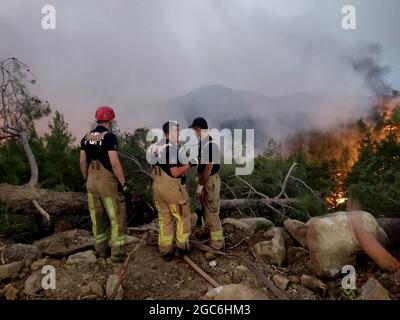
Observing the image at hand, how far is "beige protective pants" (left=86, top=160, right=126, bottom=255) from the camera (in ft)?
15.9

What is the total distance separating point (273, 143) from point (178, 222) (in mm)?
12177

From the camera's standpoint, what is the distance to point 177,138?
15.7 ft

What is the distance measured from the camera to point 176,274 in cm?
474

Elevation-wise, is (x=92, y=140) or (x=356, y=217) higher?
(x=92, y=140)

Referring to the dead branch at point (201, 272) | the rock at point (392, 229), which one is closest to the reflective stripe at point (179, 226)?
the dead branch at point (201, 272)

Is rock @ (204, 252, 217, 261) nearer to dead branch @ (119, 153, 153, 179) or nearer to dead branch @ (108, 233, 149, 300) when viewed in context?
dead branch @ (108, 233, 149, 300)

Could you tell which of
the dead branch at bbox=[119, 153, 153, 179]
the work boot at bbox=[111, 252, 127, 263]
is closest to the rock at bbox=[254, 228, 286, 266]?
the work boot at bbox=[111, 252, 127, 263]

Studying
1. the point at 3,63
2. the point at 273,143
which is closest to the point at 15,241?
the point at 3,63

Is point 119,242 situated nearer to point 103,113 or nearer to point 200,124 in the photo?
point 103,113

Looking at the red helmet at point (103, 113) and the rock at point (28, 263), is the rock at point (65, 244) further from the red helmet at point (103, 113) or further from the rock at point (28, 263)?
the red helmet at point (103, 113)

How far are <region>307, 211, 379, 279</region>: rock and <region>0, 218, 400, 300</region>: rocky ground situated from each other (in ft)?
0.47

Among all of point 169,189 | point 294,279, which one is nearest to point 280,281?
point 294,279
